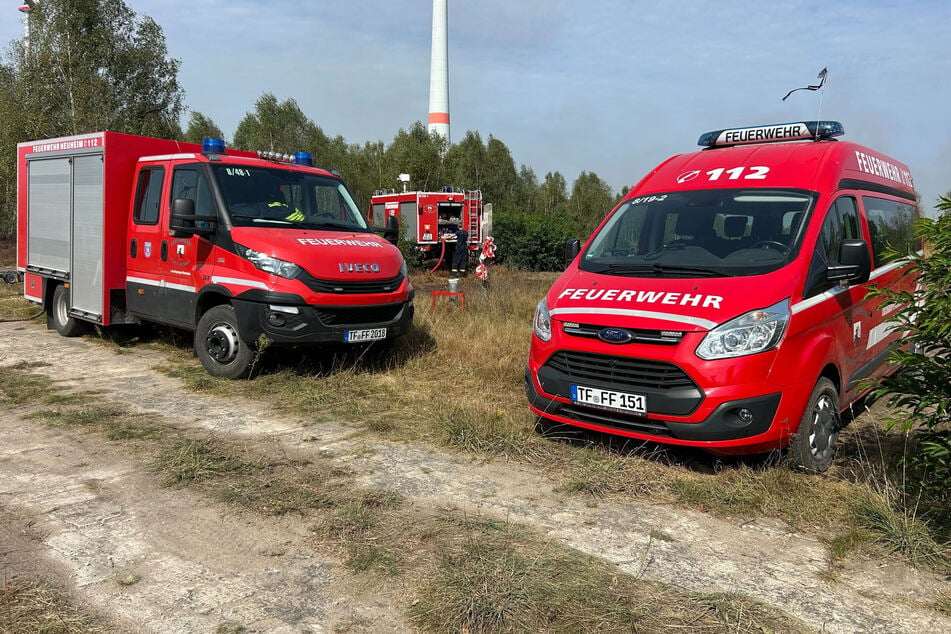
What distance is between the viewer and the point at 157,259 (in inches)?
315

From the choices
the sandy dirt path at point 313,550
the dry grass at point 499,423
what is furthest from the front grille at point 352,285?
the sandy dirt path at point 313,550

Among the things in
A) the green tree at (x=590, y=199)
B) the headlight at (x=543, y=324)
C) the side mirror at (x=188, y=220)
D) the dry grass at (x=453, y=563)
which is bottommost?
the dry grass at (x=453, y=563)

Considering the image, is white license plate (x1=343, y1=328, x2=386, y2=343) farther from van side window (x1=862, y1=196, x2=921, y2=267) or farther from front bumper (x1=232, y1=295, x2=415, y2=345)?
van side window (x1=862, y1=196, x2=921, y2=267)

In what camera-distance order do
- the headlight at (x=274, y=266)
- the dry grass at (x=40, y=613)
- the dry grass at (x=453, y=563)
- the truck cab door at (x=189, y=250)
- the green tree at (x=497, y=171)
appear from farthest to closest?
1. the green tree at (x=497, y=171)
2. the truck cab door at (x=189, y=250)
3. the headlight at (x=274, y=266)
4. the dry grass at (x=453, y=563)
5. the dry grass at (x=40, y=613)

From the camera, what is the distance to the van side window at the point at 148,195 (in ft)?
26.4

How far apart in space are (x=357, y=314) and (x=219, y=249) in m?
1.48

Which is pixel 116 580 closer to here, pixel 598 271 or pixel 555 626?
A: pixel 555 626

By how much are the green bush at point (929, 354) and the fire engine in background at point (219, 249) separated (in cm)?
476

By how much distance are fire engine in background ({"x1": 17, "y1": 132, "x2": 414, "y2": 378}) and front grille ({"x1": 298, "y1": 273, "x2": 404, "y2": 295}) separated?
1cm

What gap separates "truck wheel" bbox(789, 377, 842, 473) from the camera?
453 centimetres

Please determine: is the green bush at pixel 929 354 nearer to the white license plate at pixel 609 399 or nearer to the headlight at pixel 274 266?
the white license plate at pixel 609 399

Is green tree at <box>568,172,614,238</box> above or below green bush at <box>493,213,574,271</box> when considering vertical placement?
above

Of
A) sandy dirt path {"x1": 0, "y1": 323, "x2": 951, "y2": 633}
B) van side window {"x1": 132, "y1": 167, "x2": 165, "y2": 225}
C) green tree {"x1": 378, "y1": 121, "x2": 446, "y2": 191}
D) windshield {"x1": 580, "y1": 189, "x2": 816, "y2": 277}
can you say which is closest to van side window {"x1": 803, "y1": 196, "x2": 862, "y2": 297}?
windshield {"x1": 580, "y1": 189, "x2": 816, "y2": 277}

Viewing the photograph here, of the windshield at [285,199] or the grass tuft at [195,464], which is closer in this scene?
the grass tuft at [195,464]
